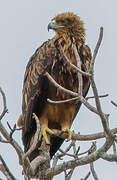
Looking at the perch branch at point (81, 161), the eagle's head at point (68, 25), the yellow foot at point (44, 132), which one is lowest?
the yellow foot at point (44, 132)

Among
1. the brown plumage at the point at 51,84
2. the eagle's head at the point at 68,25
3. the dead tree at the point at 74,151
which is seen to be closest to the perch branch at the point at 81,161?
the dead tree at the point at 74,151

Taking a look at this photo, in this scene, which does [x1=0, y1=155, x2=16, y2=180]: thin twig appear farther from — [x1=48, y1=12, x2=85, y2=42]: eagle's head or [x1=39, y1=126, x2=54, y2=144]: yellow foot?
[x1=48, y1=12, x2=85, y2=42]: eagle's head

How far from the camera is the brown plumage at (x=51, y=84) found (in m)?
6.98

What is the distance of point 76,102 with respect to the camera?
7238 millimetres

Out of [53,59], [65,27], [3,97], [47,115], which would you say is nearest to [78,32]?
[65,27]

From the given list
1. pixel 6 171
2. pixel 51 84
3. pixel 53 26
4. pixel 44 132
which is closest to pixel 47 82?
pixel 51 84

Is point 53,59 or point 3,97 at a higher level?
point 3,97

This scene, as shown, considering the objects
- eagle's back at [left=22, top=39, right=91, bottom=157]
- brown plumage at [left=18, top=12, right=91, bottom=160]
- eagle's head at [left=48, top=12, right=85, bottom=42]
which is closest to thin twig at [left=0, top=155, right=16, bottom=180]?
brown plumage at [left=18, top=12, right=91, bottom=160]

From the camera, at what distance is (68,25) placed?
7625 mm

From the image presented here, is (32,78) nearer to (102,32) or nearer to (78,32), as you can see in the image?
(78,32)

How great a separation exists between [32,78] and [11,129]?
9.04ft

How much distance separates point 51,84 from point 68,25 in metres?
1.22

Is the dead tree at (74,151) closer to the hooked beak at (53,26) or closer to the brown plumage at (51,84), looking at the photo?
the brown plumage at (51,84)

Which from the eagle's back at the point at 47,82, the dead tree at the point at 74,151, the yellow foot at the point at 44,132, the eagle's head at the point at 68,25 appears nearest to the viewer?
the dead tree at the point at 74,151
